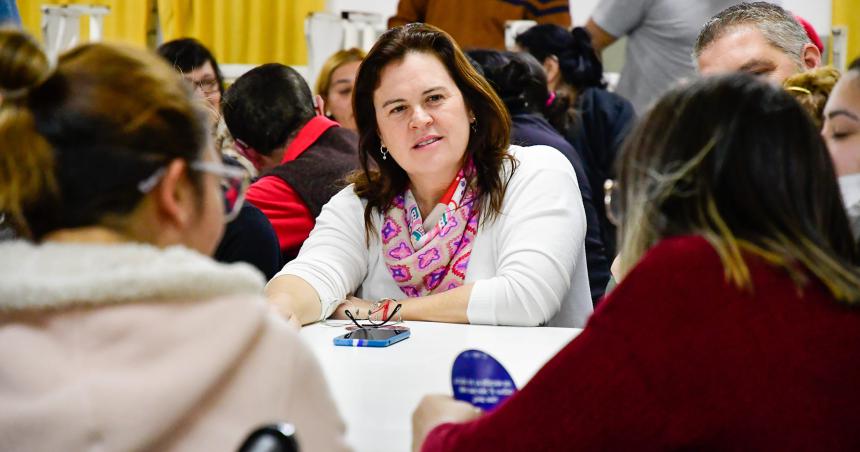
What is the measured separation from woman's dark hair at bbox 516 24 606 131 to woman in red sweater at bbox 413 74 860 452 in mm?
2851

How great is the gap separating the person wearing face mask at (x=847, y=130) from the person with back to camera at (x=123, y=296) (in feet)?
2.97

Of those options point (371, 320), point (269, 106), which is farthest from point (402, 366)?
point (269, 106)

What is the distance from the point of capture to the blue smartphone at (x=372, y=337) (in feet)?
6.27

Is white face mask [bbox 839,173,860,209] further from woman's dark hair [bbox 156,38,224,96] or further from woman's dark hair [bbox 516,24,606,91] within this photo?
woman's dark hair [bbox 156,38,224,96]

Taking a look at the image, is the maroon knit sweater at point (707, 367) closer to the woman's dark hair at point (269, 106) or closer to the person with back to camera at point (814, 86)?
the person with back to camera at point (814, 86)

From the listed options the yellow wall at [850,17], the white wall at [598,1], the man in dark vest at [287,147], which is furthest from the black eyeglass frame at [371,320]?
the yellow wall at [850,17]

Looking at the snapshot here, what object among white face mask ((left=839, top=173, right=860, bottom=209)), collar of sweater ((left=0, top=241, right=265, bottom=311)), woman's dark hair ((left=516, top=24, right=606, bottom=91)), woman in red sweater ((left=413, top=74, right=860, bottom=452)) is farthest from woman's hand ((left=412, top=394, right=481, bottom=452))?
woman's dark hair ((left=516, top=24, right=606, bottom=91))

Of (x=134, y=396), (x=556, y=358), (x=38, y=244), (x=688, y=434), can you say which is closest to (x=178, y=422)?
(x=134, y=396)

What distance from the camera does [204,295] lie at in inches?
42.3

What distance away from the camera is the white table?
4.58ft

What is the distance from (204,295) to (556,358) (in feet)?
1.23

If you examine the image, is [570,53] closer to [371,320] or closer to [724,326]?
[371,320]

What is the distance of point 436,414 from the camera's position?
128cm

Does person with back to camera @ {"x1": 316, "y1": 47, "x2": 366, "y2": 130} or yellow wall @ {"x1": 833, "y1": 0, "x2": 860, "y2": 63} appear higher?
yellow wall @ {"x1": 833, "y1": 0, "x2": 860, "y2": 63}
